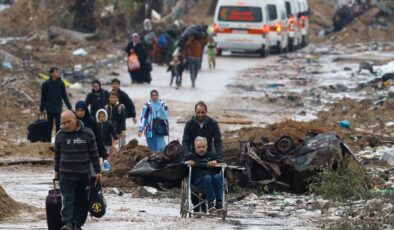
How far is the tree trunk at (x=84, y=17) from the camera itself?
47084 mm

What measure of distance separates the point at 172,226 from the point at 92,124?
5.02 ft

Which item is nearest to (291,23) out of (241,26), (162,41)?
(241,26)

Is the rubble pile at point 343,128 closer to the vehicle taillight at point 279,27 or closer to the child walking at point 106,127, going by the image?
the child walking at point 106,127

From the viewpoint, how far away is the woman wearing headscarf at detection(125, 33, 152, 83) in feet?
106

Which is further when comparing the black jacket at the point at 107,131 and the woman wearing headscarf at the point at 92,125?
the black jacket at the point at 107,131

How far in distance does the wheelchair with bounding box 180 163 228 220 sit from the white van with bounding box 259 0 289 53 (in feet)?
100

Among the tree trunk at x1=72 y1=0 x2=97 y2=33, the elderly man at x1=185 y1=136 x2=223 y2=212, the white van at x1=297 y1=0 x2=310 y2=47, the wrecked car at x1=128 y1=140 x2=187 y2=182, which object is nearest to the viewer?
the elderly man at x1=185 y1=136 x2=223 y2=212

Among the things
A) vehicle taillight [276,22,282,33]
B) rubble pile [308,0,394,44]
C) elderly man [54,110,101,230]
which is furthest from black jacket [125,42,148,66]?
rubble pile [308,0,394,44]

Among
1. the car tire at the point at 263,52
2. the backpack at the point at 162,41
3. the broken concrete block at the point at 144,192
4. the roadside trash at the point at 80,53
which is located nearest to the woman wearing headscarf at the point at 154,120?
the broken concrete block at the point at 144,192

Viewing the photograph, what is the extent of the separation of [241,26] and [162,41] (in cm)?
486

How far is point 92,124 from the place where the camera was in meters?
13.8

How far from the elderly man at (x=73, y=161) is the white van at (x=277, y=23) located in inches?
1277

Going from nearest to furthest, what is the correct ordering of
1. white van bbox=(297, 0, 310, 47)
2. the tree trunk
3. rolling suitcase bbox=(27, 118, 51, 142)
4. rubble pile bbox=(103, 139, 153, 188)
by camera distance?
1. rubble pile bbox=(103, 139, 153, 188)
2. rolling suitcase bbox=(27, 118, 51, 142)
3. the tree trunk
4. white van bbox=(297, 0, 310, 47)

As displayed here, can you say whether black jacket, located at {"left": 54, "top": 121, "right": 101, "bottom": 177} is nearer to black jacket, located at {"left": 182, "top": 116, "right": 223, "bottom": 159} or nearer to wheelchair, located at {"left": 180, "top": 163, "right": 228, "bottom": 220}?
wheelchair, located at {"left": 180, "top": 163, "right": 228, "bottom": 220}
